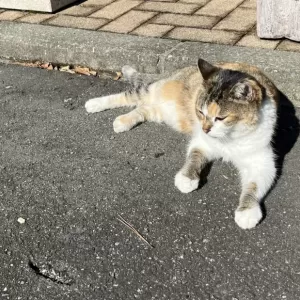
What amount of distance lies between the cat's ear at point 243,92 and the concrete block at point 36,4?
3.08 metres

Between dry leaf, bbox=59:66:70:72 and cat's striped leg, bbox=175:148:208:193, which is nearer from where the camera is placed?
cat's striped leg, bbox=175:148:208:193

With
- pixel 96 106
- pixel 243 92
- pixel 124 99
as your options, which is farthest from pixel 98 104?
pixel 243 92

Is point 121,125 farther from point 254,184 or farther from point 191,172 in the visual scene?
point 254,184

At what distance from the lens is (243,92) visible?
9.35 ft

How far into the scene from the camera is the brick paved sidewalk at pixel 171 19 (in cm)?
452

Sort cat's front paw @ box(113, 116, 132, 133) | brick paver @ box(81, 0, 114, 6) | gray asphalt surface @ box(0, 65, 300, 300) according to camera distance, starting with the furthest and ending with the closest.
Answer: brick paver @ box(81, 0, 114, 6) → cat's front paw @ box(113, 116, 132, 133) → gray asphalt surface @ box(0, 65, 300, 300)

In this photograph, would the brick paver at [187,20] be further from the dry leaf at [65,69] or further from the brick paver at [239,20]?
the dry leaf at [65,69]

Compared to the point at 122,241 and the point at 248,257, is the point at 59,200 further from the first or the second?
the point at 248,257

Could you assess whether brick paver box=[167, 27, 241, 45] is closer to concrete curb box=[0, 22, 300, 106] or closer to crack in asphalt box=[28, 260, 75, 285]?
concrete curb box=[0, 22, 300, 106]

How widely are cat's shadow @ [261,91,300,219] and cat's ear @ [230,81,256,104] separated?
23.9 inches

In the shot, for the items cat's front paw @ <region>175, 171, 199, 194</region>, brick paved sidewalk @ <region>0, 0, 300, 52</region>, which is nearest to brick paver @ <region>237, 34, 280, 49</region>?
brick paved sidewalk @ <region>0, 0, 300, 52</region>

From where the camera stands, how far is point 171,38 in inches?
179

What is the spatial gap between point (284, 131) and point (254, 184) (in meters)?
0.80

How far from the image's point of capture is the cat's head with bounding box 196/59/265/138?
2.88 meters
